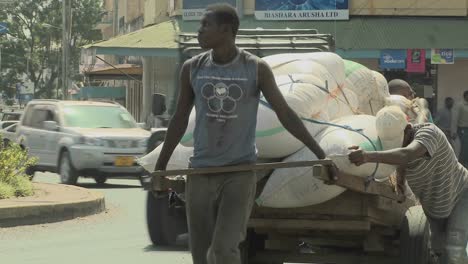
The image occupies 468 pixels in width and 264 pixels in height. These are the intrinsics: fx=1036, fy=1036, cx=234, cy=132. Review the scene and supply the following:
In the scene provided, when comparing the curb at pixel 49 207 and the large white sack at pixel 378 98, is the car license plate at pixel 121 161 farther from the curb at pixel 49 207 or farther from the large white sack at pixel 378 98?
the large white sack at pixel 378 98

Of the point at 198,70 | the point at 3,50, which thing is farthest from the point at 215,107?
the point at 3,50

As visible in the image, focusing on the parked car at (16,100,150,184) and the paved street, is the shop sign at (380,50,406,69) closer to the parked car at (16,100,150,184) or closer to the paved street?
the parked car at (16,100,150,184)

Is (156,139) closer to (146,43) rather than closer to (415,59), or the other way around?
(415,59)

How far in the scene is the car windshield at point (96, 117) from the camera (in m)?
20.2

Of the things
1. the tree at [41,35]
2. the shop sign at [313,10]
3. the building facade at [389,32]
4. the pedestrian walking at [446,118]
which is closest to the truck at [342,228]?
the pedestrian walking at [446,118]

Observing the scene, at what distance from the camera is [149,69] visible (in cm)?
3922

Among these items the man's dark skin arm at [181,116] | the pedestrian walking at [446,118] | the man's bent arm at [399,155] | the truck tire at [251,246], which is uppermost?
the man's dark skin arm at [181,116]

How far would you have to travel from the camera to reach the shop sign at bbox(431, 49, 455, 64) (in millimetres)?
27227

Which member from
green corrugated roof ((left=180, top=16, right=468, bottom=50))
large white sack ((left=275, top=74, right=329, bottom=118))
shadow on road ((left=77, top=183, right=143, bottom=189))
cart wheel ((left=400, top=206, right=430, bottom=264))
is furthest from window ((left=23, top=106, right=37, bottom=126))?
cart wheel ((left=400, top=206, right=430, bottom=264))

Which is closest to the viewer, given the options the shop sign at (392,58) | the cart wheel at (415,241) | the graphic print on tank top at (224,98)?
the graphic print on tank top at (224,98)

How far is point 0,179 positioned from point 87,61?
44431 mm

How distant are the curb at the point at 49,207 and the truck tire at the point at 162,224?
231 centimetres

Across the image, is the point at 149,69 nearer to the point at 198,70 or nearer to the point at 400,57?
the point at 400,57

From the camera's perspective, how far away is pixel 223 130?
5418 mm
